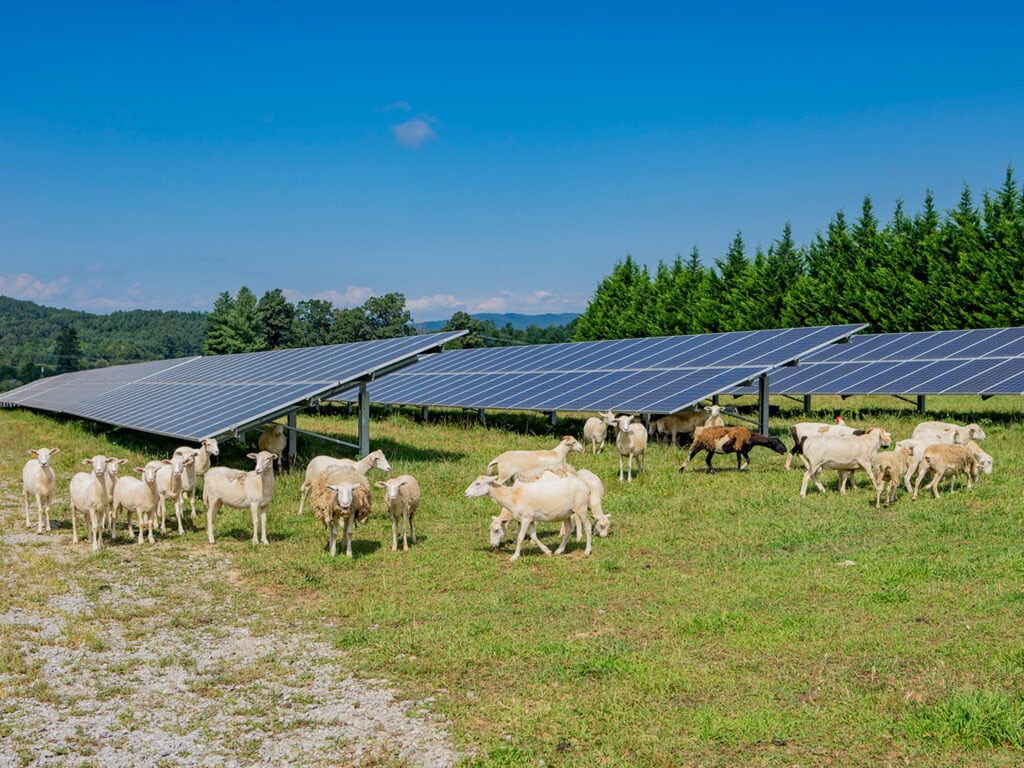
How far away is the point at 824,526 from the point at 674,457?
28.1ft

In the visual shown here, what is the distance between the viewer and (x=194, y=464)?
54.5ft

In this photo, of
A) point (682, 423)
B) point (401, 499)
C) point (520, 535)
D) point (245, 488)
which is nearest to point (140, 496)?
point (245, 488)

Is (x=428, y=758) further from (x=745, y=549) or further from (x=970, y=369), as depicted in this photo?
(x=970, y=369)

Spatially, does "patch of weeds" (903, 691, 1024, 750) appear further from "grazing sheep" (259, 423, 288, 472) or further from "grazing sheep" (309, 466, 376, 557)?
"grazing sheep" (259, 423, 288, 472)

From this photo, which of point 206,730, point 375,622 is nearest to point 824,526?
point 375,622

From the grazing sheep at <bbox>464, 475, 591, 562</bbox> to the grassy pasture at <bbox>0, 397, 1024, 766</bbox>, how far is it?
0.54 m

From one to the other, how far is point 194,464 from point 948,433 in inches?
572

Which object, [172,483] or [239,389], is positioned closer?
[172,483]

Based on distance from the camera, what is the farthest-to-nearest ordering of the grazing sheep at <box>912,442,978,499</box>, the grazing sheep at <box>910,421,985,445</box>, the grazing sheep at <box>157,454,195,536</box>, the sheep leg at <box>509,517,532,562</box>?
the grazing sheep at <box>910,421,985,445</box> < the grazing sheep at <box>912,442,978,499</box> < the grazing sheep at <box>157,454,195,536</box> < the sheep leg at <box>509,517,532,562</box>

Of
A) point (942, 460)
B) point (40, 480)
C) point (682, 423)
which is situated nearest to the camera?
point (942, 460)

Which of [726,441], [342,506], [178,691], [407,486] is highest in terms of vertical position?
[726,441]

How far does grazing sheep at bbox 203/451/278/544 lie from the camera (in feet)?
46.9

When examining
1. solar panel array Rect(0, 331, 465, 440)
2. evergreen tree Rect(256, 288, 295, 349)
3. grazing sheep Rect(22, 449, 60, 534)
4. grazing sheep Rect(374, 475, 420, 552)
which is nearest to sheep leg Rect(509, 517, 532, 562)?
grazing sheep Rect(374, 475, 420, 552)

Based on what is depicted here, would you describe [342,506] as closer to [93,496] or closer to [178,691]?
[93,496]
